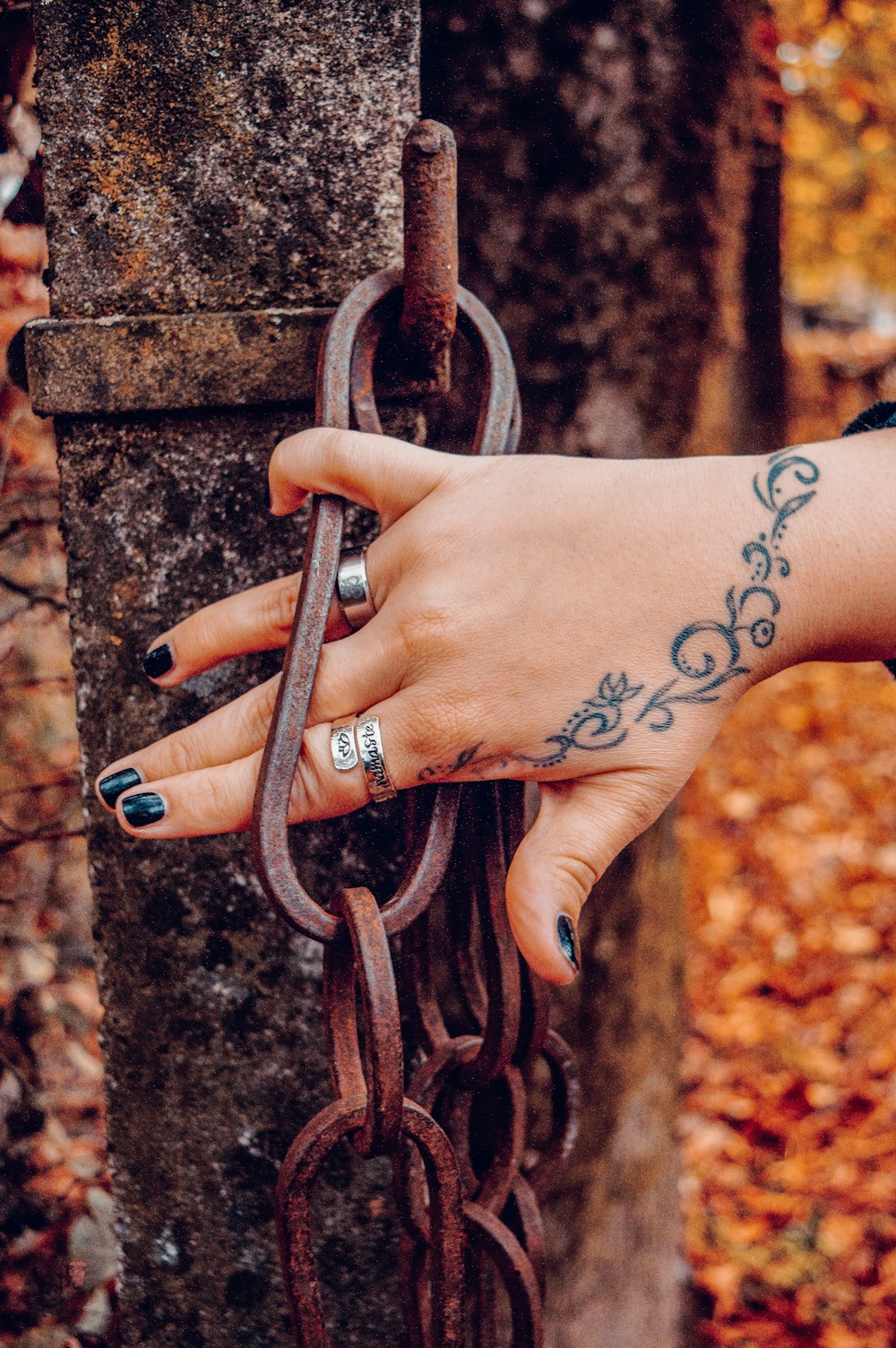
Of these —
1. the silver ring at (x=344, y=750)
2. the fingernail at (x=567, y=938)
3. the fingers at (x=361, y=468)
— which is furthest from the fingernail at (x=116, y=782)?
the fingernail at (x=567, y=938)

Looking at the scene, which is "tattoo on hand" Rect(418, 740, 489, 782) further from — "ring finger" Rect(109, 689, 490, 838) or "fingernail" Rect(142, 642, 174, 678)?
"fingernail" Rect(142, 642, 174, 678)

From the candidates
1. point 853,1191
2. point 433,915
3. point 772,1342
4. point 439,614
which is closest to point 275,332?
point 439,614

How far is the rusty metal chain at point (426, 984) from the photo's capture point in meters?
0.91

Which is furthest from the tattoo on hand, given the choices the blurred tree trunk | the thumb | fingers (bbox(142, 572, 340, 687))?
the blurred tree trunk

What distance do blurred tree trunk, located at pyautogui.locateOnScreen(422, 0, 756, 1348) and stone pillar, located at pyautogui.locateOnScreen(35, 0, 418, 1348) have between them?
2.69ft

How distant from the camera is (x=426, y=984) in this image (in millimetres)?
1175

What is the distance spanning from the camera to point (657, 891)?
2469mm

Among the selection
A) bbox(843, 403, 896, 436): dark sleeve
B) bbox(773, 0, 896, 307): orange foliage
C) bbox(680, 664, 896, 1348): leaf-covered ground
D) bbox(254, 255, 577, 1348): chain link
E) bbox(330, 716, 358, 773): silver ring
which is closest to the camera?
bbox(254, 255, 577, 1348): chain link

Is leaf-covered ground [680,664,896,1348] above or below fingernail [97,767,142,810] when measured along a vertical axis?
below

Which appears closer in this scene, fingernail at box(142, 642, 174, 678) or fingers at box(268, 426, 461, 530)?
fingers at box(268, 426, 461, 530)

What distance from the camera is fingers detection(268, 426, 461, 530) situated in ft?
3.40

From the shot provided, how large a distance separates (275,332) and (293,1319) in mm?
1139

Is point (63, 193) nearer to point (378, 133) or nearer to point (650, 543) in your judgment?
point (378, 133)

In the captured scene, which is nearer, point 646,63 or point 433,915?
point 433,915
